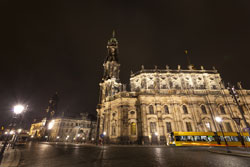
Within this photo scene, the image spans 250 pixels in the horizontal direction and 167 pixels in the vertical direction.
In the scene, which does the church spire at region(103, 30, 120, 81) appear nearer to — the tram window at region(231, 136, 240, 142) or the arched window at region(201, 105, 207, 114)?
the arched window at region(201, 105, 207, 114)

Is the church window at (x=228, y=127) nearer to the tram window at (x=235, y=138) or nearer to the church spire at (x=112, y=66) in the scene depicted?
the tram window at (x=235, y=138)

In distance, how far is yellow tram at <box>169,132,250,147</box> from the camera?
74.8 ft

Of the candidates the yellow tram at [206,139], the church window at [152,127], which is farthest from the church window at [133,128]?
the yellow tram at [206,139]

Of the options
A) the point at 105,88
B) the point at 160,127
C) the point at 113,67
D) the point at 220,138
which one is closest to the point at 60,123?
the point at 105,88

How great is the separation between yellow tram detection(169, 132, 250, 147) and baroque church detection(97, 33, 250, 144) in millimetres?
6848

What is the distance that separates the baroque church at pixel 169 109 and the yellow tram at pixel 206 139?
6.85 meters

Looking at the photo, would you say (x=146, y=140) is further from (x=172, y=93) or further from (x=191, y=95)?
(x=191, y=95)

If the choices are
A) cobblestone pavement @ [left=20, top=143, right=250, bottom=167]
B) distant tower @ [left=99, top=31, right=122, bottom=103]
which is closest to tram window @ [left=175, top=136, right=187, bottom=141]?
cobblestone pavement @ [left=20, top=143, right=250, bottom=167]

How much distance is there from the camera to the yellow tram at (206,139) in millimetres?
22797

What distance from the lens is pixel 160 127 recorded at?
31.0 m

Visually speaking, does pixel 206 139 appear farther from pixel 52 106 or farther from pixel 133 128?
pixel 52 106

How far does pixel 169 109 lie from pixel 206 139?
11394mm

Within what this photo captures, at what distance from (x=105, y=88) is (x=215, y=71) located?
126 feet

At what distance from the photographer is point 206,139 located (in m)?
23.2
